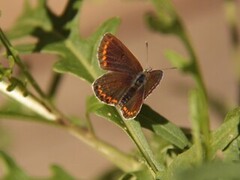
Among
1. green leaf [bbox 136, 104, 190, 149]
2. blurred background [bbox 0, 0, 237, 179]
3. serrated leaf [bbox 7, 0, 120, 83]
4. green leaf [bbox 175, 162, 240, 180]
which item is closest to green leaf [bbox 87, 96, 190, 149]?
green leaf [bbox 136, 104, 190, 149]

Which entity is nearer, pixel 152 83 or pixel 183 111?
pixel 152 83

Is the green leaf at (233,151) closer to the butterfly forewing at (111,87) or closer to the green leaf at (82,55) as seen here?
the butterfly forewing at (111,87)

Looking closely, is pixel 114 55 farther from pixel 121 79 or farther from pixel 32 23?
pixel 32 23

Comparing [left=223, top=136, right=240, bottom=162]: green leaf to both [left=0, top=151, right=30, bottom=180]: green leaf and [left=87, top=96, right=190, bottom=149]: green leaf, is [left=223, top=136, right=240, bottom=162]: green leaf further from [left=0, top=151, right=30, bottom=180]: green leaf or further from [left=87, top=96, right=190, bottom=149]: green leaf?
[left=0, top=151, right=30, bottom=180]: green leaf

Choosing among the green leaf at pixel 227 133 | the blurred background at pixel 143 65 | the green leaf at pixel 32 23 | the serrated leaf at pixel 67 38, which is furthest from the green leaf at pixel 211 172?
the blurred background at pixel 143 65

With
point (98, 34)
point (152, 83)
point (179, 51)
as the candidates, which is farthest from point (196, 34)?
point (152, 83)

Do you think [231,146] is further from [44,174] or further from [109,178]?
[44,174]
